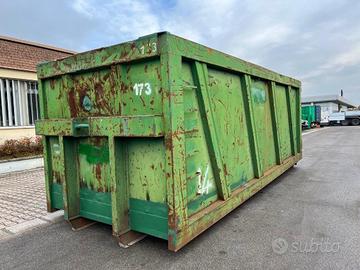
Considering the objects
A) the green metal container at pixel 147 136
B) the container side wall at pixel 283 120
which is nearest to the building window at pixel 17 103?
the green metal container at pixel 147 136

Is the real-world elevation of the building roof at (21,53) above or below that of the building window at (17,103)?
above

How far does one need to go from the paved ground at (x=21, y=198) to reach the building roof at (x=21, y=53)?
3.65 m

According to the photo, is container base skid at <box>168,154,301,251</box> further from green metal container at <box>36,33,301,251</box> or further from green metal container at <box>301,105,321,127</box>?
green metal container at <box>301,105,321,127</box>

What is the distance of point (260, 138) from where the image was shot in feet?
15.6

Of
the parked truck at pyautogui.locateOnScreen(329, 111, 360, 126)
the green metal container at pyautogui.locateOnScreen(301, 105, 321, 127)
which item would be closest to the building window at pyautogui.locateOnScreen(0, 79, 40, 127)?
the green metal container at pyautogui.locateOnScreen(301, 105, 321, 127)

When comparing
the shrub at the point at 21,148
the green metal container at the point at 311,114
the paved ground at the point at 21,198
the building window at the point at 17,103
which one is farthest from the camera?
the green metal container at the point at 311,114

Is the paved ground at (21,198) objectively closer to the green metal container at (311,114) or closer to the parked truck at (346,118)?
the green metal container at (311,114)

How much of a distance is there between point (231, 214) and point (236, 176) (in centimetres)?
57

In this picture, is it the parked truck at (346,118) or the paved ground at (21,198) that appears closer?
the paved ground at (21,198)

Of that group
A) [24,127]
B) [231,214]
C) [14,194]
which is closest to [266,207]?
[231,214]

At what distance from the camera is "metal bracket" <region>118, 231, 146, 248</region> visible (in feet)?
9.71

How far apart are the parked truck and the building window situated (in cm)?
3656

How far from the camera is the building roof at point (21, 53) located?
8.70 m

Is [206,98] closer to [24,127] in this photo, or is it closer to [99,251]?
[99,251]
